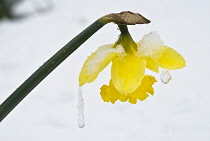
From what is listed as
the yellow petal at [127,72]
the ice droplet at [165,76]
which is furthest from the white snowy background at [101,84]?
the yellow petal at [127,72]

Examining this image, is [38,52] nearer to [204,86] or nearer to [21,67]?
[21,67]

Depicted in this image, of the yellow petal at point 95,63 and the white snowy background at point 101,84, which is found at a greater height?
the white snowy background at point 101,84

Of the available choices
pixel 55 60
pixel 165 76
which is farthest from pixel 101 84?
pixel 55 60

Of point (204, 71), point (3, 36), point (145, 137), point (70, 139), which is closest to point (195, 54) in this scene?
point (204, 71)

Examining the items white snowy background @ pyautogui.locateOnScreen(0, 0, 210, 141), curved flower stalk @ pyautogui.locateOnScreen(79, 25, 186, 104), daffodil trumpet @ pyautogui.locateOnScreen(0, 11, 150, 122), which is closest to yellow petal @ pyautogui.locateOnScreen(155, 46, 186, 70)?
curved flower stalk @ pyautogui.locateOnScreen(79, 25, 186, 104)

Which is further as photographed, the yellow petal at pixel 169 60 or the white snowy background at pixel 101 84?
the white snowy background at pixel 101 84

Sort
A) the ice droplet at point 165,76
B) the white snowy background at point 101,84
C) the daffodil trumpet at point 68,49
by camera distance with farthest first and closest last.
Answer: the white snowy background at point 101,84
the ice droplet at point 165,76
the daffodil trumpet at point 68,49

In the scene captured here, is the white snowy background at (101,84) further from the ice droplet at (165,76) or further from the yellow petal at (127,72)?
the yellow petal at (127,72)
